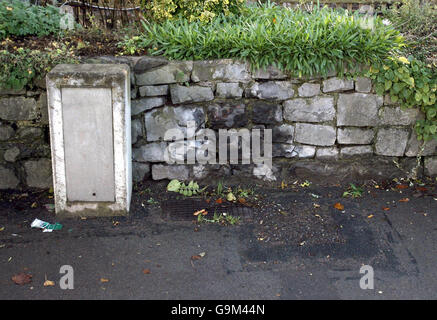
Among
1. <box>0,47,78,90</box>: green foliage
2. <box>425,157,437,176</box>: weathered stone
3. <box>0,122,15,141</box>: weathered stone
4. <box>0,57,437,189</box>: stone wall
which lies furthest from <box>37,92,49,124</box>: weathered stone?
<box>425,157,437,176</box>: weathered stone

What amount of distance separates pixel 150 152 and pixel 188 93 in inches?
24.6

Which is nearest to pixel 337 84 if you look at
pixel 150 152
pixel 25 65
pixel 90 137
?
pixel 150 152

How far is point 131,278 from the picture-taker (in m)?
3.28

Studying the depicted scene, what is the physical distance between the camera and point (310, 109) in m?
4.42

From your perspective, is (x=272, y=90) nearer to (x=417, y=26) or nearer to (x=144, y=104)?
(x=144, y=104)

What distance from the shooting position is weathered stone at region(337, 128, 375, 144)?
176 inches

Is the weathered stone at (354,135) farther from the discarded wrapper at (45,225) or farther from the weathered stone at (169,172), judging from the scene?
the discarded wrapper at (45,225)

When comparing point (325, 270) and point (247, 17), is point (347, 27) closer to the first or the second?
point (247, 17)

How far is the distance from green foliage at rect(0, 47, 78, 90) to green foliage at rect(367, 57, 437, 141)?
2629 millimetres

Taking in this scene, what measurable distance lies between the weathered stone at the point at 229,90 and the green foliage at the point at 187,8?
734mm

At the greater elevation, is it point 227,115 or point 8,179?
point 227,115

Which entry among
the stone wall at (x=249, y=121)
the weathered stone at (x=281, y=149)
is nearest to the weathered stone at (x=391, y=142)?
the stone wall at (x=249, y=121)

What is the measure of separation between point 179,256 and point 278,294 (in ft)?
2.56

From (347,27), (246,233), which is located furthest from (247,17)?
(246,233)
